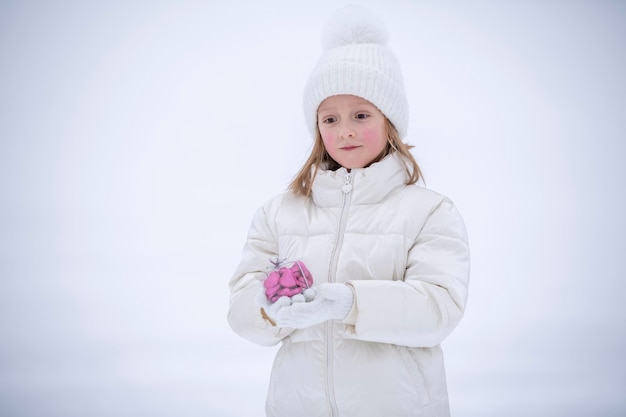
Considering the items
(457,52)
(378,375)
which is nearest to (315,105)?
(378,375)

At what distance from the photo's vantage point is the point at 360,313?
110 centimetres

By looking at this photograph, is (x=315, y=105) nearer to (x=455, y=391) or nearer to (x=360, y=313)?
(x=360, y=313)

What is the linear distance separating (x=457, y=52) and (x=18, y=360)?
379 cm

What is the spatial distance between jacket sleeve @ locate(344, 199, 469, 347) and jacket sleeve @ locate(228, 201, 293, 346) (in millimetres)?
224

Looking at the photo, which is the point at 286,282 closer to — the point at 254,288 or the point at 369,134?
the point at 254,288

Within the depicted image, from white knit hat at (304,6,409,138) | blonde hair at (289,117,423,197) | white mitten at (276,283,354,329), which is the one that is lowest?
white mitten at (276,283,354,329)

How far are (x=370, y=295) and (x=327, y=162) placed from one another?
1.76 ft

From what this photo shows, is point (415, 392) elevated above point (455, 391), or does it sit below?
below

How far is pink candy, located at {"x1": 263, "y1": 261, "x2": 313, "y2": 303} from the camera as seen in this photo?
3.48ft

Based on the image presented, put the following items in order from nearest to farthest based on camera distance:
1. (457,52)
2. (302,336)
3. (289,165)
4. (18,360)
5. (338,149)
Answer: (302,336) → (338,149) → (18,360) → (289,165) → (457,52)

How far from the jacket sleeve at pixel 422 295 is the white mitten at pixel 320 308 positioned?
0.03 meters

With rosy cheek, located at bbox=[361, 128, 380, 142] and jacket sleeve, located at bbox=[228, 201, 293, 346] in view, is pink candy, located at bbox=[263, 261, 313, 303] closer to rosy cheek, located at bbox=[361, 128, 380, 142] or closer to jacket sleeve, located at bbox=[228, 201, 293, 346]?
jacket sleeve, located at bbox=[228, 201, 293, 346]

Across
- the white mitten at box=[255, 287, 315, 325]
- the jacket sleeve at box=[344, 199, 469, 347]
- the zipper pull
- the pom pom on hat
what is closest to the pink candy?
the white mitten at box=[255, 287, 315, 325]

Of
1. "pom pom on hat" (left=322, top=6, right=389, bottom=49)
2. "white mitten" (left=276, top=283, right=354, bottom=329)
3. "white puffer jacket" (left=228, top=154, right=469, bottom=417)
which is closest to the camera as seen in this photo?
"white mitten" (left=276, top=283, right=354, bottom=329)
